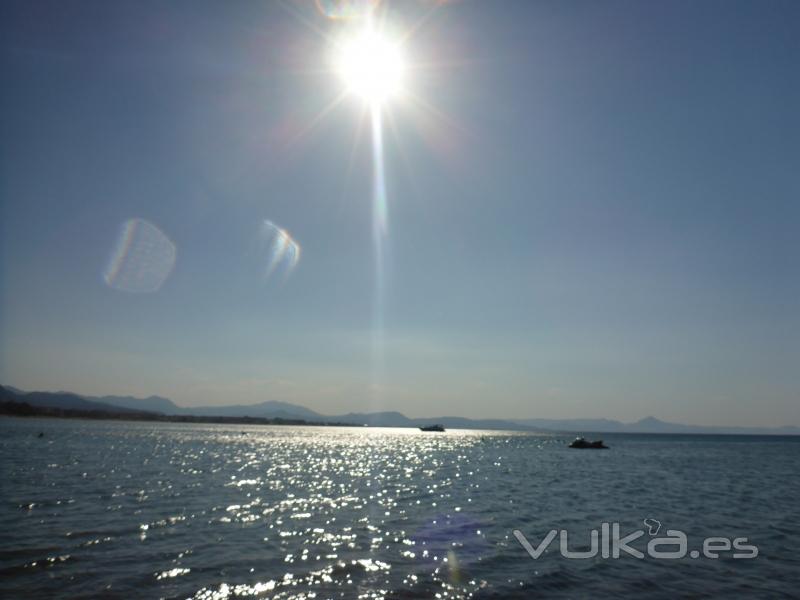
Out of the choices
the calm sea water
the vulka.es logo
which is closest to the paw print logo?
the vulka.es logo

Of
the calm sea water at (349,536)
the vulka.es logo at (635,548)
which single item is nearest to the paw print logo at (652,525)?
the vulka.es logo at (635,548)

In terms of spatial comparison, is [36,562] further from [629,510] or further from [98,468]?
[98,468]

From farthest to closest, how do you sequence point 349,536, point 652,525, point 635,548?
point 652,525, point 349,536, point 635,548

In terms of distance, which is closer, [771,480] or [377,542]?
[377,542]

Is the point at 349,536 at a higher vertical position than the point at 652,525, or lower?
lower

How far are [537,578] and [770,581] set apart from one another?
893 cm

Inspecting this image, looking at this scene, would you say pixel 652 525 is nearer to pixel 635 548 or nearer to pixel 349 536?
pixel 635 548

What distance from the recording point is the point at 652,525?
101ft

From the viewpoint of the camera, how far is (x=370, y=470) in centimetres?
6194

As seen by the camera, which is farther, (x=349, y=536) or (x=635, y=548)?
(x=349, y=536)

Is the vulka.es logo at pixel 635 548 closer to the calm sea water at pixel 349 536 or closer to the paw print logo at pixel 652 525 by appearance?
the paw print logo at pixel 652 525

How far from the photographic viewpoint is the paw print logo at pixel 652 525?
28831mm

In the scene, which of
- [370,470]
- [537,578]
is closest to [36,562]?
[537,578]

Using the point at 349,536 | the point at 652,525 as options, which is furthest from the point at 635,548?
the point at 349,536
